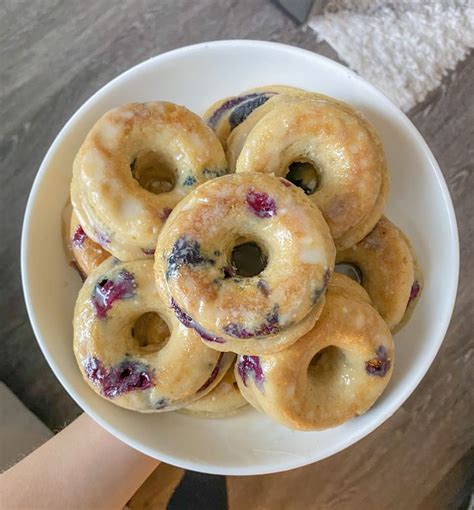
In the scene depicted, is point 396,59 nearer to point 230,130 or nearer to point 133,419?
point 230,130

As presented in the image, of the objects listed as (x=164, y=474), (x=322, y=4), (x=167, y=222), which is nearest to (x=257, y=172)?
(x=167, y=222)

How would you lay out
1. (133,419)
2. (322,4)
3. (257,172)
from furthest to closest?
(322,4) → (133,419) → (257,172)

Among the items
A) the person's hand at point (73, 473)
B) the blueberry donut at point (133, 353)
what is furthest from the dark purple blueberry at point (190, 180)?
the person's hand at point (73, 473)

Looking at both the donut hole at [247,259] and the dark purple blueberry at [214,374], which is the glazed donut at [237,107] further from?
the dark purple blueberry at [214,374]

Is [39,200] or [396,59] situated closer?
[39,200]

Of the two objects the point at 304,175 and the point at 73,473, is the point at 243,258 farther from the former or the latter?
the point at 73,473

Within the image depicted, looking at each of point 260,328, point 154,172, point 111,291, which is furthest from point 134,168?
point 260,328

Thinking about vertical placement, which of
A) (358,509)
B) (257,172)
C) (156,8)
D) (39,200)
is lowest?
(358,509)

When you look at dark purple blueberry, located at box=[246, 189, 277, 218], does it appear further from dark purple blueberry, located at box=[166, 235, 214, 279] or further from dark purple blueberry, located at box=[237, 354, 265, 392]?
dark purple blueberry, located at box=[237, 354, 265, 392]

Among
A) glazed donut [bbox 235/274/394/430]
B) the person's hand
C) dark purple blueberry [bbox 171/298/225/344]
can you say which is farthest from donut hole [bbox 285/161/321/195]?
the person's hand
